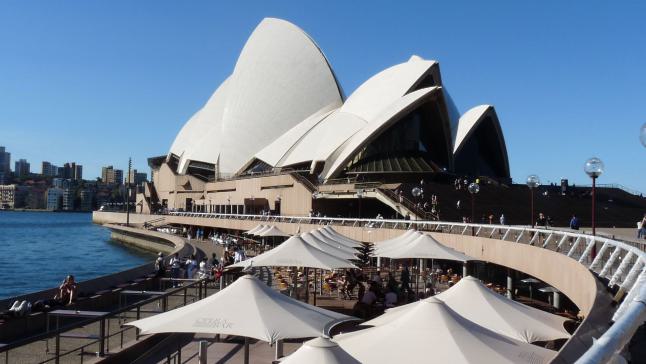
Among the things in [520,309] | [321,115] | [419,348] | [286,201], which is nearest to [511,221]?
[286,201]

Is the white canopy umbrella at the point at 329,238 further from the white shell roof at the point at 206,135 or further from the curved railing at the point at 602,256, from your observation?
the white shell roof at the point at 206,135

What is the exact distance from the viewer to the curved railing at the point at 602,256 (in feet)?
7.87

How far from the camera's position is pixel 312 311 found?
749 centimetres

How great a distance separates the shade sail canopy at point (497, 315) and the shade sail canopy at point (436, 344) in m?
0.94

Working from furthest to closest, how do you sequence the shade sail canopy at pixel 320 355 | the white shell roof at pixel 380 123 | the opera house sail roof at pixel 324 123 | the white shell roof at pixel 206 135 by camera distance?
the white shell roof at pixel 206 135 < the opera house sail roof at pixel 324 123 < the white shell roof at pixel 380 123 < the shade sail canopy at pixel 320 355

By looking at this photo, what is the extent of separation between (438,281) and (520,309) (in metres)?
12.5

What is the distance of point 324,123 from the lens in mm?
53562

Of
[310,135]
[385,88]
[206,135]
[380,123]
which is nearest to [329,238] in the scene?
[380,123]

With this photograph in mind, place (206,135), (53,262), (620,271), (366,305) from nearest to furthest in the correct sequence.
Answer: (620,271) → (366,305) → (53,262) → (206,135)

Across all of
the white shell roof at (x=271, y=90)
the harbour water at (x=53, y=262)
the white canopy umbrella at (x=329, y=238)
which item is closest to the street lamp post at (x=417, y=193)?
the white canopy umbrella at (x=329, y=238)

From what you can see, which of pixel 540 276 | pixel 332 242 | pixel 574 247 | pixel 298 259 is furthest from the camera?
pixel 332 242

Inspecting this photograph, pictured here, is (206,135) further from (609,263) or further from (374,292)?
(609,263)

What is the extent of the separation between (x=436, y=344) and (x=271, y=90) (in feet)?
A: 191

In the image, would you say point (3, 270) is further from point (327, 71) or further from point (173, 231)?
point (327, 71)
